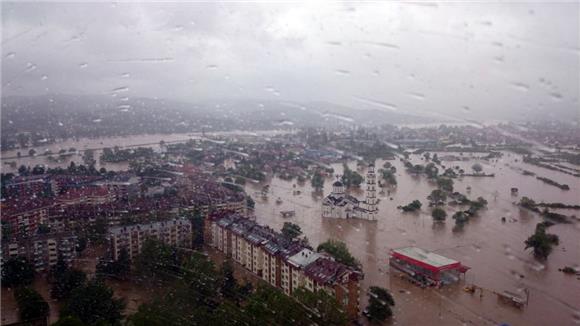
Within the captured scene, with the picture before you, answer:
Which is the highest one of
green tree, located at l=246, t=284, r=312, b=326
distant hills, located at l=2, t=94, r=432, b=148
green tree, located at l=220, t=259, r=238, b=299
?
distant hills, located at l=2, t=94, r=432, b=148

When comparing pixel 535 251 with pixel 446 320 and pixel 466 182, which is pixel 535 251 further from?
pixel 466 182

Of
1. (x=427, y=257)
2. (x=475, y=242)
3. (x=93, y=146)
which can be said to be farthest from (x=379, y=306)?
(x=93, y=146)

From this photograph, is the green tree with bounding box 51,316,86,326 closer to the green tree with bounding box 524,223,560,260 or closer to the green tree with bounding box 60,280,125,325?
the green tree with bounding box 60,280,125,325

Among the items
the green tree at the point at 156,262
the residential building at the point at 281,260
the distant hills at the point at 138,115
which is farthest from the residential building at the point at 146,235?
the distant hills at the point at 138,115

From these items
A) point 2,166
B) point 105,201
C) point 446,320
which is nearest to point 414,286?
point 446,320

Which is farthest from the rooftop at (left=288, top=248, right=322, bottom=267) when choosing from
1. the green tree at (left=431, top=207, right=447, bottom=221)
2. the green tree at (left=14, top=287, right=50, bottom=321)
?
the green tree at (left=431, top=207, right=447, bottom=221)

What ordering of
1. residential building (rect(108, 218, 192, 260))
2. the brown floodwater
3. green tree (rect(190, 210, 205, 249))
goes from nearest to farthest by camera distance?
the brown floodwater
residential building (rect(108, 218, 192, 260))
green tree (rect(190, 210, 205, 249))
